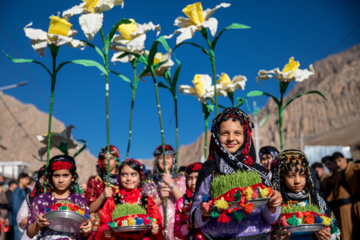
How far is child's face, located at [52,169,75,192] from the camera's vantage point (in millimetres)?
3869

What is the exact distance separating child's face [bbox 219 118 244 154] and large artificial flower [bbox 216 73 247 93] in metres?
2.44

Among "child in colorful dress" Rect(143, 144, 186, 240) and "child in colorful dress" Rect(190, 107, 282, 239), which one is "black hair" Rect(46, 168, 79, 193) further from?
"child in colorful dress" Rect(190, 107, 282, 239)

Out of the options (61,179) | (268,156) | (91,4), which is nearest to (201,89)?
(268,156)

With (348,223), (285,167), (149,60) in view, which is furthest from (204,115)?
(348,223)

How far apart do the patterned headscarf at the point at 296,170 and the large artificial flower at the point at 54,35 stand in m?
2.15

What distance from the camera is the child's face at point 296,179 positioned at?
3.56 meters

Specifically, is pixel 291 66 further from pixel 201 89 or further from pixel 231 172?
pixel 231 172

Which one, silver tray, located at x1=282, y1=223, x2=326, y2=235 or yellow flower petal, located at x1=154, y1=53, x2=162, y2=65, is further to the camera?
yellow flower petal, located at x1=154, y1=53, x2=162, y2=65

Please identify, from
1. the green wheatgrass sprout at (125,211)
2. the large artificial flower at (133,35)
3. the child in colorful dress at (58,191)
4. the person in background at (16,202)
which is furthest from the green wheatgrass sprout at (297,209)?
the person in background at (16,202)

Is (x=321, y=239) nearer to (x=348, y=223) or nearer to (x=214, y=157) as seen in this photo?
(x=214, y=157)

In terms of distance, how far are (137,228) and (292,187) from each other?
134 centimetres

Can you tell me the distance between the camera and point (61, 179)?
387 cm

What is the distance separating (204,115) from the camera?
17.7 feet

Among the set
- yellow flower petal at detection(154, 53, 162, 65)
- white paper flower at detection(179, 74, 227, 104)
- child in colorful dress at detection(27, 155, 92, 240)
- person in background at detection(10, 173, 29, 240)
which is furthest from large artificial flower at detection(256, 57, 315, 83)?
person in background at detection(10, 173, 29, 240)
